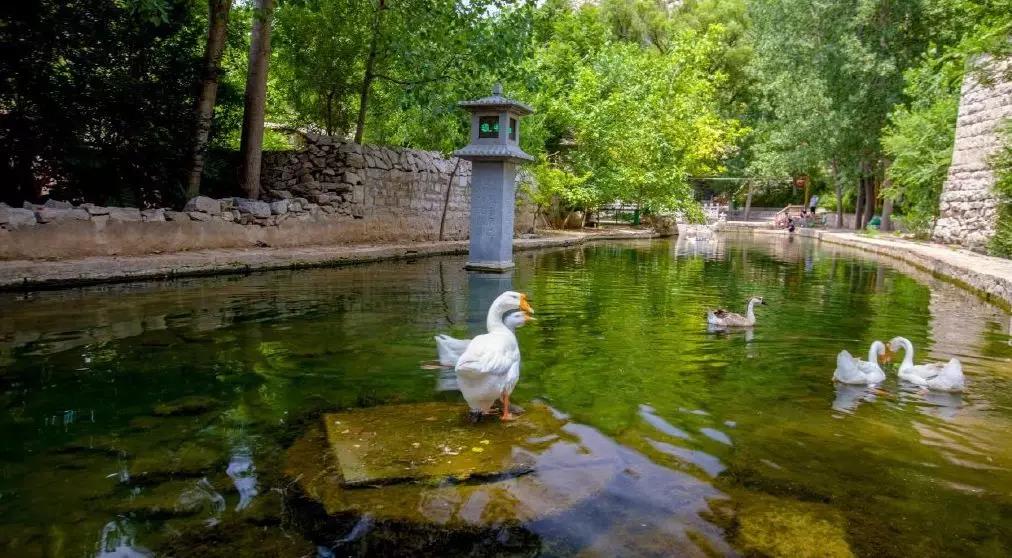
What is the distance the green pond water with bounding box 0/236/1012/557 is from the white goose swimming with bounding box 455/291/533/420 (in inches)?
8.9

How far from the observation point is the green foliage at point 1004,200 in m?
15.7

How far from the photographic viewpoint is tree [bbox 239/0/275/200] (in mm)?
13948

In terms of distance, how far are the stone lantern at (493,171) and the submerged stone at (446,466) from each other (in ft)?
25.8

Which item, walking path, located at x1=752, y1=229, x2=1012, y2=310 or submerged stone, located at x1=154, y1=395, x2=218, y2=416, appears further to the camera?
walking path, located at x1=752, y1=229, x2=1012, y2=310

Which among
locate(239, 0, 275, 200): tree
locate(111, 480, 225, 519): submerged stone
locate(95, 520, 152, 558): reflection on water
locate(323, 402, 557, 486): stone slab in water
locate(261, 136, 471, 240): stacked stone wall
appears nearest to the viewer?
locate(95, 520, 152, 558): reflection on water

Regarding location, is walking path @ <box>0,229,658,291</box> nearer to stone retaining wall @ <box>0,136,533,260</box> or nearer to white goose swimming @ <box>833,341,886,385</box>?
stone retaining wall @ <box>0,136,533,260</box>

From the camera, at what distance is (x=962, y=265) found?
13820 millimetres

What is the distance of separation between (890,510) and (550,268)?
37.8 ft

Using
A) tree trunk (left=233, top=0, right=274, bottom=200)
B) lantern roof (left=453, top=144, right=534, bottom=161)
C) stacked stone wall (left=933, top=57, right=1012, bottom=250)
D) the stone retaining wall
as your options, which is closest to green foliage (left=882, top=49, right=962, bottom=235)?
stacked stone wall (left=933, top=57, right=1012, bottom=250)

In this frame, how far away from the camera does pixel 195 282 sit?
10.6m

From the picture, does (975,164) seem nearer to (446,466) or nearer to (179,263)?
(179,263)

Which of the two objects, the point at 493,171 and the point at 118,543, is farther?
the point at 493,171

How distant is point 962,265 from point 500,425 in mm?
13285

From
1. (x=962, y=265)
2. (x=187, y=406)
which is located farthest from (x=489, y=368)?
(x=962, y=265)
